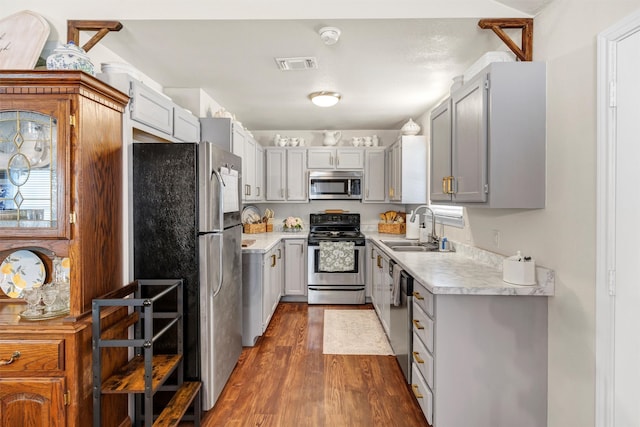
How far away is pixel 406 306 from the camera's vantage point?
2.50m

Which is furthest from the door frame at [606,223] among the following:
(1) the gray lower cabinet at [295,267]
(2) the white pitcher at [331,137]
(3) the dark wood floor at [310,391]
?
(2) the white pitcher at [331,137]

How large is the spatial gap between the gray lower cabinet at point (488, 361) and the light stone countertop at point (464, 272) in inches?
2.4

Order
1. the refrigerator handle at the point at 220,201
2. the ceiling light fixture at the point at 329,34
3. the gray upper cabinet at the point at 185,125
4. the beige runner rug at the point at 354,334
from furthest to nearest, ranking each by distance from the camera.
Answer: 1. the beige runner rug at the point at 354,334
2. the gray upper cabinet at the point at 185,125
3. the refrigerator handle at the point at 220,201
4. the ceiling light fixture at the point at 329,34

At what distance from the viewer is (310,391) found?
2555 mm

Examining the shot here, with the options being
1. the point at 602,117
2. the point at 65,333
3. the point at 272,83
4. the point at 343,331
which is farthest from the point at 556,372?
the point at 272,83

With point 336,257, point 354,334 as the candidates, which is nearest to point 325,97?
point 336,257

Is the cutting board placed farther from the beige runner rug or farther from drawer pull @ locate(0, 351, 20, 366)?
the beige runner rug

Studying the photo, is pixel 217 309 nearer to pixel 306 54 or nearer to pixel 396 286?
pixel 396 286

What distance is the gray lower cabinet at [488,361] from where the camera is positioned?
1.91 meters

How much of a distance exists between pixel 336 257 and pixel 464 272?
2.44 meters

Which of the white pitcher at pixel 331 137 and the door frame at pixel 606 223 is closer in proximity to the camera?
the door frame at pixel 606 223

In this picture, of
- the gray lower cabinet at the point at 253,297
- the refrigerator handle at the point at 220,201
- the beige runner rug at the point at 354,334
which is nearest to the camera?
the refrigerator handle at the point at 220,201

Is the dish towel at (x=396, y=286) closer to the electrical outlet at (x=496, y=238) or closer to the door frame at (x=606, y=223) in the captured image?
the electrical outlet at (x=496, y=238)

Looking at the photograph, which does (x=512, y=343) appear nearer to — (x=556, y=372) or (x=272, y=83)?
(x=556, y=372)
